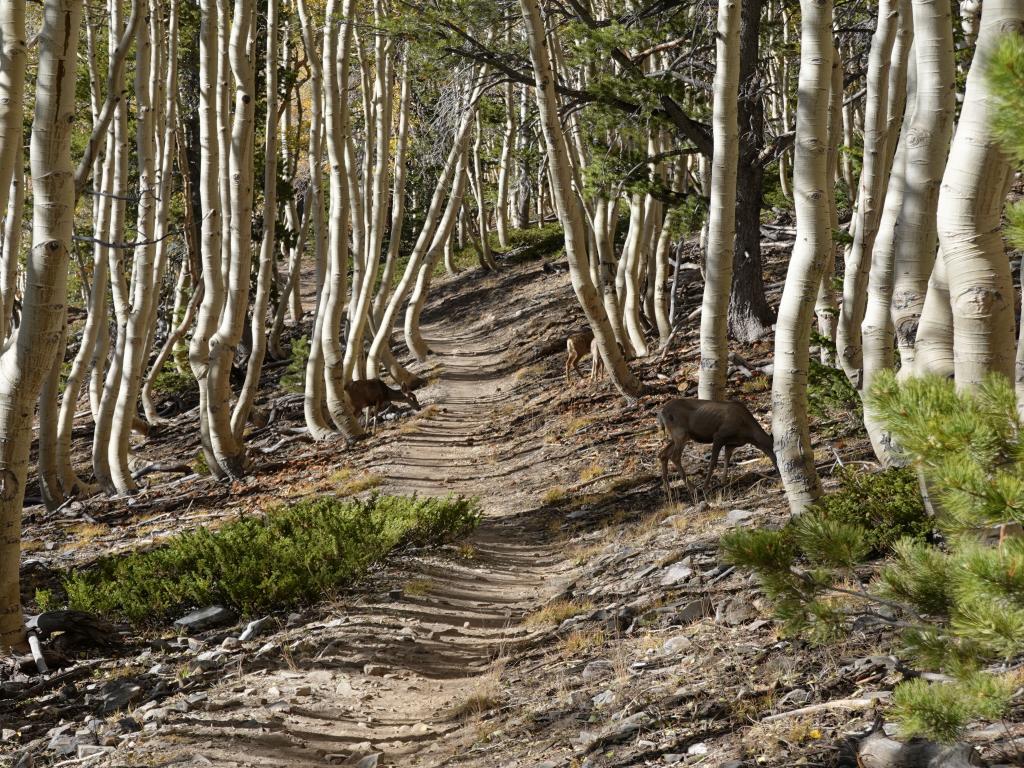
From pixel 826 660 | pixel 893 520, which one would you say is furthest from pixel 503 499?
pixel 826 660

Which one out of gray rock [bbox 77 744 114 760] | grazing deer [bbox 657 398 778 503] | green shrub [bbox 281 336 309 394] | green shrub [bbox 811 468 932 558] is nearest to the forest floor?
gray rock [bbox 77 744 114 760]

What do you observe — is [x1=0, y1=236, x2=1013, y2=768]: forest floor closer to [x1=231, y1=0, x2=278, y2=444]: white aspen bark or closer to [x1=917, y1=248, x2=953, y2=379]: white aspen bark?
[x1=917, y1=248, x2=953, y2=379]: white aspen bark

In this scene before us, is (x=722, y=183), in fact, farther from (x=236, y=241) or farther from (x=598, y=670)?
(x=236, y=241)

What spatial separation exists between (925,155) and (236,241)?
31.5 feet

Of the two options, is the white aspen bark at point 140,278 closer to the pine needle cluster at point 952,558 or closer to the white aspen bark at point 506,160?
the pine needle cluster at point 952,558

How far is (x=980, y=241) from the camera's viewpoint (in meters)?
4.25

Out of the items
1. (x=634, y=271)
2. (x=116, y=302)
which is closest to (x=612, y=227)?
(x=634, y=271)

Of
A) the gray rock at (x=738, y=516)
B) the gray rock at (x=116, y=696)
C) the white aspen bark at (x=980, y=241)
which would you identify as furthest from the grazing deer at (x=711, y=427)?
the gray rock at (x=116, y=696)

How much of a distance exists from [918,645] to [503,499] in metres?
8.37

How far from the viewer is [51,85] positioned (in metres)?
6.57

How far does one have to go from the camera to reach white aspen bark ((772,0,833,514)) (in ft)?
20.9

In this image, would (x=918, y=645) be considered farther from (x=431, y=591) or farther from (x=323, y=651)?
(x=431, y=591)

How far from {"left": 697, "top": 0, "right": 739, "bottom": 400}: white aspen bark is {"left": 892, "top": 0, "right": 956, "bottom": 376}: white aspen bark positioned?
128 inches

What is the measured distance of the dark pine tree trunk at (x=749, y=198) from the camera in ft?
45.8
